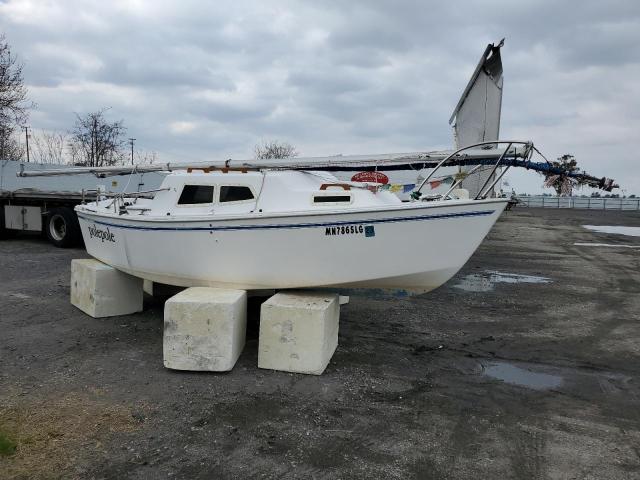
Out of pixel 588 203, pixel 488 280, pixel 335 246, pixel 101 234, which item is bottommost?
pixel 488 280

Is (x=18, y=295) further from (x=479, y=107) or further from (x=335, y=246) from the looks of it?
(x=479, y=107)

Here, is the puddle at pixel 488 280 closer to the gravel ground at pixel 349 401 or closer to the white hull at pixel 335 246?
the gravel ground at pixel 349 401

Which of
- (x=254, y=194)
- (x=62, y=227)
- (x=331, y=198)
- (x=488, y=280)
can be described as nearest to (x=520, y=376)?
(x=331, y=198)

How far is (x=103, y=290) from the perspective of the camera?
262 inches

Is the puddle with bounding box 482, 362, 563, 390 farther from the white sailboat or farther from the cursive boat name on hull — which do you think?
the cursive boat name on hull

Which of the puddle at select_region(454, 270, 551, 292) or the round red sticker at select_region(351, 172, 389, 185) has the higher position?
the round red sticker at select_region(351, 172, 389, 185)

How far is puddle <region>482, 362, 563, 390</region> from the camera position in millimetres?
4805

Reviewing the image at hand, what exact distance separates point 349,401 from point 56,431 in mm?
2277

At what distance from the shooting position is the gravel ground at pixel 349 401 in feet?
10.9

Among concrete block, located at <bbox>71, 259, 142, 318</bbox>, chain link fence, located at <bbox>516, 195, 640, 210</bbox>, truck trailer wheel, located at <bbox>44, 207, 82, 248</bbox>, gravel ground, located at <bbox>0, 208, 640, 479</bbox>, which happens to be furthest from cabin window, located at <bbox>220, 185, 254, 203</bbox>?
chain link fence, located at <bbox>516, 195, 640, 210</bbox>

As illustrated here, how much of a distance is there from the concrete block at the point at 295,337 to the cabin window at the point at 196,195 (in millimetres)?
1705

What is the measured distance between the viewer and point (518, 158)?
5.94 meters

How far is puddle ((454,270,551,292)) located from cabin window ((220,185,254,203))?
5.11 metres

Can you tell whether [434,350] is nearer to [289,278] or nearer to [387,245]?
[387,245]
